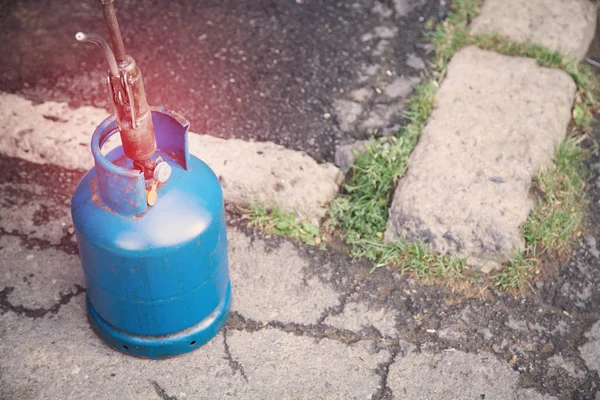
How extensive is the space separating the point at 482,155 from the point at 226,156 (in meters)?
1.11

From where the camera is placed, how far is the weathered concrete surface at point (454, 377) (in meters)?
2.19

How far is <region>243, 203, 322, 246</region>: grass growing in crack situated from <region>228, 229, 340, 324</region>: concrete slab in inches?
2.2

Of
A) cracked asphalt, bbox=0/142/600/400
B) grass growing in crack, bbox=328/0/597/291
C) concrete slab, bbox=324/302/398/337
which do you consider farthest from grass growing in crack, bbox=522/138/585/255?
concrete slab, bbox=324/302/398/337

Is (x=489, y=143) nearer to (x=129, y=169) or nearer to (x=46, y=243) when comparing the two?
(x=129, y=169)

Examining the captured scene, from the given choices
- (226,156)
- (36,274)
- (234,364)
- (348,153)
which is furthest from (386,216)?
(36,274)

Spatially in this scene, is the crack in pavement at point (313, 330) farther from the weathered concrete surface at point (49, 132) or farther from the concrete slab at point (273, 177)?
the weathered concrete surface at point (49, 132)

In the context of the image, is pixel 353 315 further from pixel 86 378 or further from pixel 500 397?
pixel 86 378

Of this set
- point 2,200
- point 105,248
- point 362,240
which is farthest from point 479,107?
point 2,200

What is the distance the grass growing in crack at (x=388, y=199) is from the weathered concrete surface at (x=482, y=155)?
5 centimetres

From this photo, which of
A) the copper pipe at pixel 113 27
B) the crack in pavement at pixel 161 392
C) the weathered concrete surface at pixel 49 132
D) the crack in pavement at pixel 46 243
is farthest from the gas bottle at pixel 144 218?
the weathered concrete surface at pixel 49 132

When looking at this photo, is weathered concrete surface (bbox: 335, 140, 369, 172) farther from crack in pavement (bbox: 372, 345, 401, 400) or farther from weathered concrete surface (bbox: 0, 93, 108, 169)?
weathered concrete surface (bbox: 0, 93, 108, 169)

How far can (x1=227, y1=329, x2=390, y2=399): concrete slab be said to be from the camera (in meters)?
2.17

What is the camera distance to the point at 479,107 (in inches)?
117

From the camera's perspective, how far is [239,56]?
3.21 m
